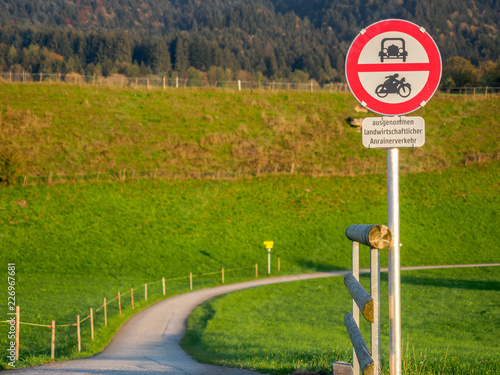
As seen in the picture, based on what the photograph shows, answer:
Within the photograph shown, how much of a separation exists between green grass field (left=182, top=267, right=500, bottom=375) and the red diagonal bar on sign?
4.17 m

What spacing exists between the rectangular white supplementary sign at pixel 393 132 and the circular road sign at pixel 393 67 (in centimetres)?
12

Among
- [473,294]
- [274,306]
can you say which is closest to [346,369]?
[274,306]

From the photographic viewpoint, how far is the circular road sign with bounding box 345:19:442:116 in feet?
17.4

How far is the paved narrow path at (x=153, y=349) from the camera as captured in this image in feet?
34.6

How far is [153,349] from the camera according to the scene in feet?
55.9

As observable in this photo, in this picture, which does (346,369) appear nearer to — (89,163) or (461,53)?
(89,163)

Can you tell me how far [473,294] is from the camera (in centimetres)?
3136

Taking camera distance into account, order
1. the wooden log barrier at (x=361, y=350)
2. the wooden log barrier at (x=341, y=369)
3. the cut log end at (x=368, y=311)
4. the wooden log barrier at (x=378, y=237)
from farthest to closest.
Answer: the wooden log barrier at (x=341, y=369) → the wooden log barrier at (x=378, y=237) → the cut log end at (x=368, y=311) → the wooden log barrier at (x=361, y=350)

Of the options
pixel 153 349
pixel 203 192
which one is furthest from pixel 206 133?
pixel 153 349

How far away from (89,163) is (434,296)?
3808 centimetres

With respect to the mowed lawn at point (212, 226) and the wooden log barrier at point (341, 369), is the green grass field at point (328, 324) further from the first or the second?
the mowed lawn at point (212, 226)

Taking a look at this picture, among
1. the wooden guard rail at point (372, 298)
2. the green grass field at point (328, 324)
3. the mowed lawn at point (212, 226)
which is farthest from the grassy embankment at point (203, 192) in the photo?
the wooden guard rail at point (372, 298)

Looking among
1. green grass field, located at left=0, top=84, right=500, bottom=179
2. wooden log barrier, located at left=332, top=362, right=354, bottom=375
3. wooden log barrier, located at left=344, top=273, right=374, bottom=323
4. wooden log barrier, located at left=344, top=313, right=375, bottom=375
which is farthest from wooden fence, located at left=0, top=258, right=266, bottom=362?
green grass field, located at left=0, top=84, right=500, bottom=179

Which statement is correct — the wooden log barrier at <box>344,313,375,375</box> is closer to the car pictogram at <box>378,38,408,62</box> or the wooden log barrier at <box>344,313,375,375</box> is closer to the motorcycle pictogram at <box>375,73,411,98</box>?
the motorcycle pictogram at <box>375,73,411,98</box>
